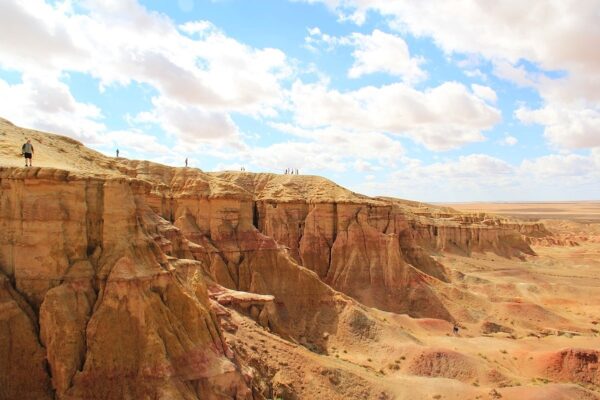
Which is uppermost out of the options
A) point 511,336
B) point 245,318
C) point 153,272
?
point 153,272

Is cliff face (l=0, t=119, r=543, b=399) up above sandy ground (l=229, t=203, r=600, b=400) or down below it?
above

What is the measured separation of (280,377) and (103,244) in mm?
11033

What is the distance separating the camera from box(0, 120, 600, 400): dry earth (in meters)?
17.0

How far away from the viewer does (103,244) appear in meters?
18.3

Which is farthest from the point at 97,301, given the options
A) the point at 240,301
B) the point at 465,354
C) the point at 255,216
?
the point at 255,216

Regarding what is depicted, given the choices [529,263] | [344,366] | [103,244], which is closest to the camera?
[103,244]

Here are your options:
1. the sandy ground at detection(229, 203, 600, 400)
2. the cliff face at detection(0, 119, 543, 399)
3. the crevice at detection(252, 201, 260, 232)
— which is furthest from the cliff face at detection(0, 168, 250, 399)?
the crevice at detection(252, 201, 260, 232)

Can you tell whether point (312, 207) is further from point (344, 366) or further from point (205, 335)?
point (205, 335)

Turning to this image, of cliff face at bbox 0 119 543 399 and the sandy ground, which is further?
the sandy ground

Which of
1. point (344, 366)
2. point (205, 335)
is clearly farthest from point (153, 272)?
point (344, 366)

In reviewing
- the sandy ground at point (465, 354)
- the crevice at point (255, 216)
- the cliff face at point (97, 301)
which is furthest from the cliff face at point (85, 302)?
the crevice at point (255, 216)

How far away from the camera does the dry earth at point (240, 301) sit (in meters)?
17.0

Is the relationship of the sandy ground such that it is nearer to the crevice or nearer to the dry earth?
the dry earth

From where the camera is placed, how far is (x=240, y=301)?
29.9m
